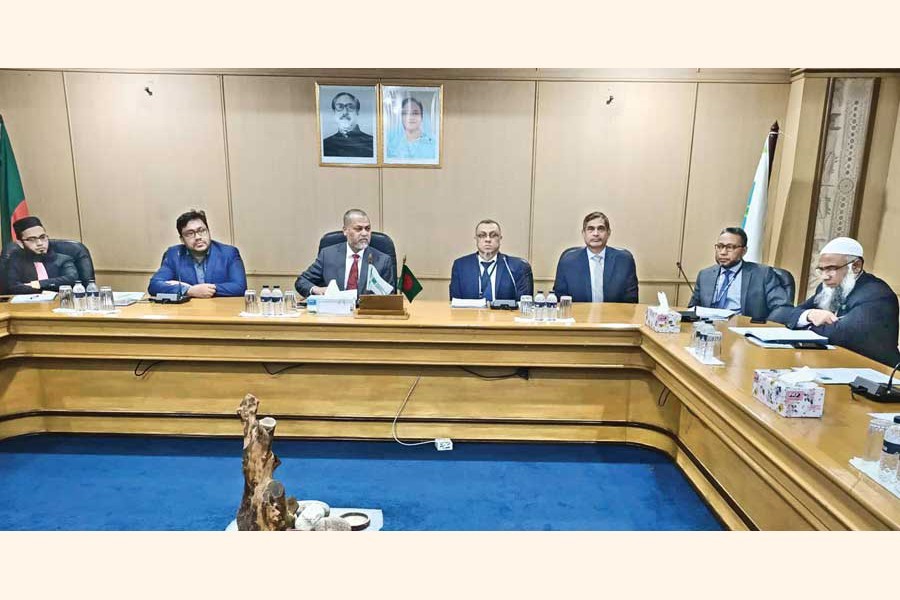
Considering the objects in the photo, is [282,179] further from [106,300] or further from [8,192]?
[8,192]

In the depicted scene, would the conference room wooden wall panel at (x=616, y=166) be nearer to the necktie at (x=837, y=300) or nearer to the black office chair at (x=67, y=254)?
the necktie at (x=837, y=300)

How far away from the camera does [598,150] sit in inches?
193

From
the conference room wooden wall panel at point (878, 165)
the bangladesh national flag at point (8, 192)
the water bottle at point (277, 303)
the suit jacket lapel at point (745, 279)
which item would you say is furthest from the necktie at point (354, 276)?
the conference room wooden wall panel at point (878, 165)

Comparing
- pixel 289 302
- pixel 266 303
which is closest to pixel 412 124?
pixel 289 302

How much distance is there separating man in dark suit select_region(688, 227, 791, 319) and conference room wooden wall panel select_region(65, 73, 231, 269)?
13.0 ft

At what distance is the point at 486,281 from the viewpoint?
12.7ft

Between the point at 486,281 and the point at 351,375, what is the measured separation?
46.4 inches

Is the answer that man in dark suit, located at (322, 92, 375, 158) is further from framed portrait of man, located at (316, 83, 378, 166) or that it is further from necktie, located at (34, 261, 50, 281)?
necktie, located at (34, 261, 50, 281)

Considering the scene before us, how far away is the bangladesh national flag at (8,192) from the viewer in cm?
476

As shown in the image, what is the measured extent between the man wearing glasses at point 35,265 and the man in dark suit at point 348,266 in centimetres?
170

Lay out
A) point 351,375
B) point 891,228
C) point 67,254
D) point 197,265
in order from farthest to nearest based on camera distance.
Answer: point 891,228, point 67,254, point 197,265, point 351,375

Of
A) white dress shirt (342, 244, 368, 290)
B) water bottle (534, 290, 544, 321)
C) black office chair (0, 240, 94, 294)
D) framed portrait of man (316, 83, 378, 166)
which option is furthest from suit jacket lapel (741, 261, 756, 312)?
black office chair (0, 240, 94, 294)

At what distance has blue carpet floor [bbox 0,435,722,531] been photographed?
2.50m

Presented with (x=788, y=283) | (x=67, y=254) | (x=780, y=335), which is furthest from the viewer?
(x=67, y=254)
